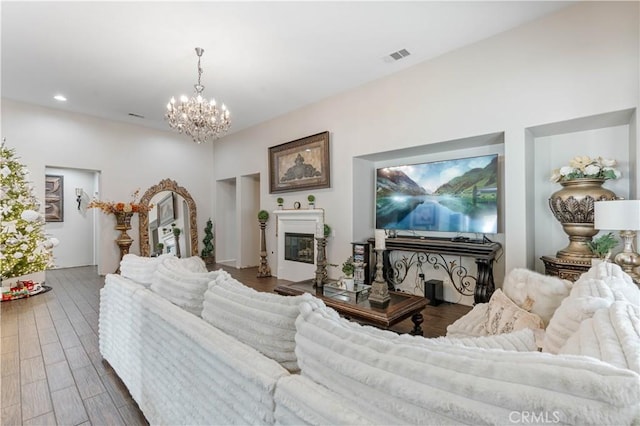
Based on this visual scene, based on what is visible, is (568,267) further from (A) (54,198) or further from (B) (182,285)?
(A) (54,198)

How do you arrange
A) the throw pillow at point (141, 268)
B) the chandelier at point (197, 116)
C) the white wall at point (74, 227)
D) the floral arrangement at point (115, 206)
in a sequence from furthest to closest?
the white wall at point (74, 227)
the floral arrangement at point (115, 206)
the chandelier at point (197, 116)
the throw pillow at point (141, 268)

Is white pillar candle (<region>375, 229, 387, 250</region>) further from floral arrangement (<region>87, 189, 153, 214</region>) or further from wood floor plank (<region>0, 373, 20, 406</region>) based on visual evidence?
floral arrangement (<region>87, 189, 153, 214</region>)

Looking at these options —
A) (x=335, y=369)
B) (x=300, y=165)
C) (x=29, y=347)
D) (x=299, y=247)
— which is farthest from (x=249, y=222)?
(x=335, y=369)

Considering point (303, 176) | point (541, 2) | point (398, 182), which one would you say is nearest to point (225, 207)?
point (303, 176)

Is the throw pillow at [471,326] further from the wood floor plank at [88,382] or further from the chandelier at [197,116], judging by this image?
the chandelier at [197,116]

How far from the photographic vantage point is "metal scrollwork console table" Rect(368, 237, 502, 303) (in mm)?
3307

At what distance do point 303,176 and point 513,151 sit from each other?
10.5 feet

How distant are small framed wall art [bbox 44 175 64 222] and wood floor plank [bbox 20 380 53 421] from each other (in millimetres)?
5951

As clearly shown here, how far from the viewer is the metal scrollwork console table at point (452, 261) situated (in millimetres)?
3307

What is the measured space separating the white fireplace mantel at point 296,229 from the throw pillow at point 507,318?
3.11 meters

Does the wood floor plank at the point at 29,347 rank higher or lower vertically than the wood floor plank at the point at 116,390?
higher

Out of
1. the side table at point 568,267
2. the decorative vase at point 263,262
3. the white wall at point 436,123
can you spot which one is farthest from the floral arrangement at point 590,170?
the decorative vase at point 263,262

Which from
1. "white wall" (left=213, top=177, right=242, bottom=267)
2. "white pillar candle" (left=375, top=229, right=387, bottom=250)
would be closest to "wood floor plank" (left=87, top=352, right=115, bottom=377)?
"white pillar candle" (left=375, top=229, right=387, bottom=250)

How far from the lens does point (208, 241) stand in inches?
283
